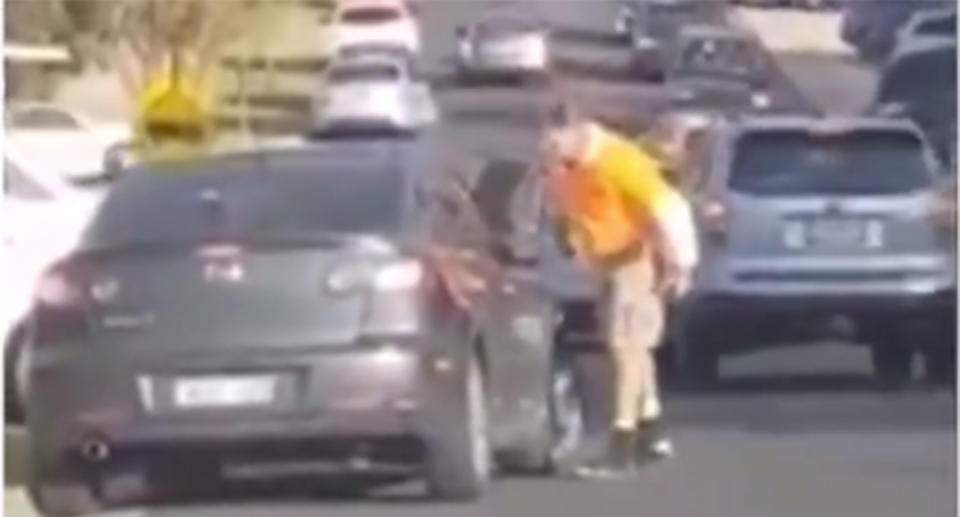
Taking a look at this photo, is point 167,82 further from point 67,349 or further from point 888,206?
point 888,206

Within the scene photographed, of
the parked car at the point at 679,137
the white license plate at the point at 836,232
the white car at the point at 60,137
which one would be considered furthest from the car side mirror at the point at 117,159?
the white license plate at the point at 836,232

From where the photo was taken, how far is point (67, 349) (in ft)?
46.9

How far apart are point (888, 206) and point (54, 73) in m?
2.35

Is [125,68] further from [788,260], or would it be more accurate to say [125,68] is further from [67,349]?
[788,260]

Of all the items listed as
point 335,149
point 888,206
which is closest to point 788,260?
point 888,206

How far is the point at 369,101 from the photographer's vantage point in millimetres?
14258

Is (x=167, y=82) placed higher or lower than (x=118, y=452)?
higher

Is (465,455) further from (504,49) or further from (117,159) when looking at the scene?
(117,159)

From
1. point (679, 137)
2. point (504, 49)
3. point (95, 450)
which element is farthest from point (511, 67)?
point (95, 450)

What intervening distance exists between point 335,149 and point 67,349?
0.92 m

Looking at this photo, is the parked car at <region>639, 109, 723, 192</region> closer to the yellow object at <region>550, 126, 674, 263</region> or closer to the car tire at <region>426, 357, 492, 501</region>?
the yellow object at <region>550, 126, 674, 263</region>

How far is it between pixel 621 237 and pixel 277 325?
979 mm

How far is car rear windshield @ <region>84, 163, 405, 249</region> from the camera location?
1424 cm

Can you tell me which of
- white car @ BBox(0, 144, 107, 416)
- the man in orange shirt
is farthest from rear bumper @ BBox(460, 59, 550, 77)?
white car @ BBox(0, 144, 107, 416)
